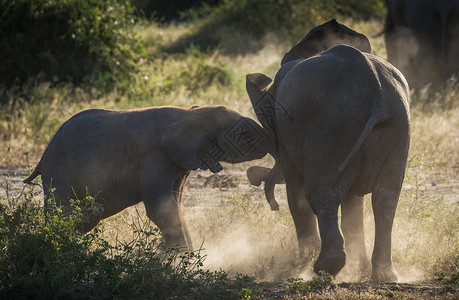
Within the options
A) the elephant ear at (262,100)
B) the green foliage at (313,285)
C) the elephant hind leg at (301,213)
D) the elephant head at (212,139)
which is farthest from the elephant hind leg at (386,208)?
the elephant head at (212,139)

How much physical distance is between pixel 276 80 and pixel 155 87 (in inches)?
355

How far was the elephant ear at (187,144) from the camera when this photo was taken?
18.3 feet

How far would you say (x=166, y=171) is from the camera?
5594 millimetres

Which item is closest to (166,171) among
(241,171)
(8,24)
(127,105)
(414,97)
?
(241,171)

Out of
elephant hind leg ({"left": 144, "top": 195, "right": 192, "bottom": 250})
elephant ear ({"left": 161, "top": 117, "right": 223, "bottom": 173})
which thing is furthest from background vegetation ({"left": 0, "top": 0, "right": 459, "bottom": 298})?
elephant ear ({"left": 161, "top": 117, "right": 223, "bottom": 173})

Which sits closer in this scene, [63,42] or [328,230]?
[328,230]

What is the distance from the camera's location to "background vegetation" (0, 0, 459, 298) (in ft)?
15.3

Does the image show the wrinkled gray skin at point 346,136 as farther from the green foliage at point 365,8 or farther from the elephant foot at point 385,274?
the green foliage at point 365,8

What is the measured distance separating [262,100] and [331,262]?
68.3 inches

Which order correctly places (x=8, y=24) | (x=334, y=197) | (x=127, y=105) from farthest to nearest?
(x=8, y=24) → (x=127, y=105) → (x=334, y=197)

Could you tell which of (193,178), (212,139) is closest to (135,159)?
(212,139)

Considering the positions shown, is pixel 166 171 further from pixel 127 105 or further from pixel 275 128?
pixel 127 105

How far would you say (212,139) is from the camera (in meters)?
5.93

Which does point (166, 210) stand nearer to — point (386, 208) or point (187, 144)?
point (187, 144)
